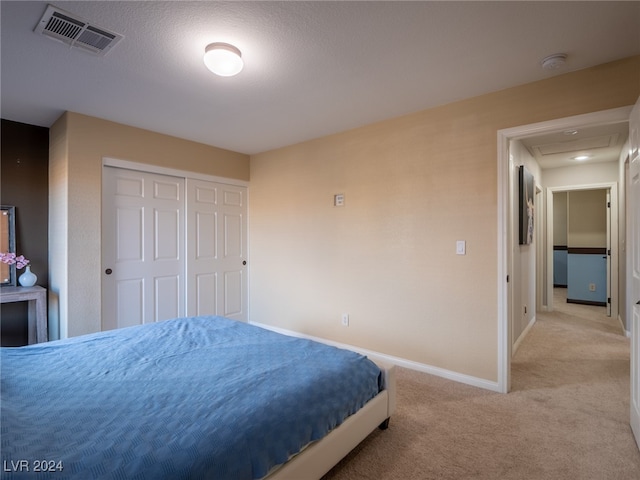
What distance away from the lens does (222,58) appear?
196 centimetres

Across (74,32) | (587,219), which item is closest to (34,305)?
(74,32)

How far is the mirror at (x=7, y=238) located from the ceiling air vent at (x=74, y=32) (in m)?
2.07

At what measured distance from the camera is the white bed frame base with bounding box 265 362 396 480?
1.38 m

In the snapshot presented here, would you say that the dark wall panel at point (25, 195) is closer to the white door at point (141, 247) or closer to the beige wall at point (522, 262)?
the white door at point (141, 247)

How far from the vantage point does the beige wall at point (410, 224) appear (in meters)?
2.60

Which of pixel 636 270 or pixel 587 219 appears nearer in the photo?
pixel 636 270

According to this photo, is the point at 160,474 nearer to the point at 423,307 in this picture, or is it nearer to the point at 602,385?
the point at 423,307

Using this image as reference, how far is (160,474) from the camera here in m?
1.02

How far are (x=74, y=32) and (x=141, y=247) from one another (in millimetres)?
2177

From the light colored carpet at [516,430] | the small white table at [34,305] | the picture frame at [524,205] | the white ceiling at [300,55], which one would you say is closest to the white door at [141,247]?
the small white table at [34,305]

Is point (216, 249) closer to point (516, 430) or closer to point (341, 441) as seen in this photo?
point (341, 441)

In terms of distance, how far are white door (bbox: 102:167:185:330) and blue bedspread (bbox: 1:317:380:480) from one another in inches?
51.8

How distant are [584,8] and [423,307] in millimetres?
2292

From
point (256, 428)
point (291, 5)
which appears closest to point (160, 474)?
point (256, 428)
